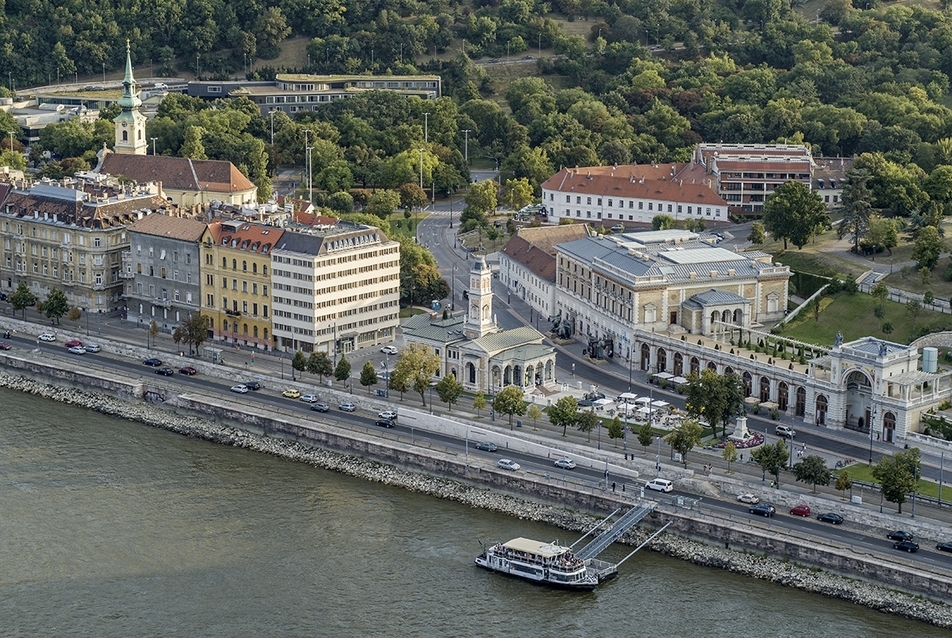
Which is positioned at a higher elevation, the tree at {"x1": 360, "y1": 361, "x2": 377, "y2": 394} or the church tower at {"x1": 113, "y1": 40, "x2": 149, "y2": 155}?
the church tower at {"x1": 113, "y1": 40, "x2": 149, "y2": 155}

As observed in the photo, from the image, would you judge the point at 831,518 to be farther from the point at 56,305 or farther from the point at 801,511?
the point at 56,305

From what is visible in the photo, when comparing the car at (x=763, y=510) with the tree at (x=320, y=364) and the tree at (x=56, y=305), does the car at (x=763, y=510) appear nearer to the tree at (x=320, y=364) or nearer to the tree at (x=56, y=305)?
the tree at (x=320, y=364)

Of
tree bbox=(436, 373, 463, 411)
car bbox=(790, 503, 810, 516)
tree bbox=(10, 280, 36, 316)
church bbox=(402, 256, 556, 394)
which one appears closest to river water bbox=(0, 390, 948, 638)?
car bbox=(790, 503, 810, 516)

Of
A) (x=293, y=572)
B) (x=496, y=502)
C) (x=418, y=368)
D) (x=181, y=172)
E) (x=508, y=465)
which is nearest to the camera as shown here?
(x=293, y=572)

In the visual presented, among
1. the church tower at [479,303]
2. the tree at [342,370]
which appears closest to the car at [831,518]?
the church tower at [479,303]

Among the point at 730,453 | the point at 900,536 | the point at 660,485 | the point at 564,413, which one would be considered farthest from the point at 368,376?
the point at 900,536

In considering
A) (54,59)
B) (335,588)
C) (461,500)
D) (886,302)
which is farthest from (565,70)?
(335,588)

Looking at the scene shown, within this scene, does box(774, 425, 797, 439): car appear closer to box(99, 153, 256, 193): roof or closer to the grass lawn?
the grass lawn
